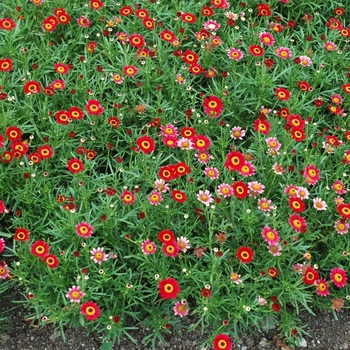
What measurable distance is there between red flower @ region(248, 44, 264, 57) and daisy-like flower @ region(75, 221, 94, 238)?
6.07 feet

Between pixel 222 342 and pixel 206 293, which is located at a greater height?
pixel 206 293

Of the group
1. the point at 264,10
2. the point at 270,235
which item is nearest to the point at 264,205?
the point at 270,235

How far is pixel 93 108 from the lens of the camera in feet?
12.3

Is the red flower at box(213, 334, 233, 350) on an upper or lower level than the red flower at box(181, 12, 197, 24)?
lower

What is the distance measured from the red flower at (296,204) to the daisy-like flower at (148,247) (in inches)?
32.6

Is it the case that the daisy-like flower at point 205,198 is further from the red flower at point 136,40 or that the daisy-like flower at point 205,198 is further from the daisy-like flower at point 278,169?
the red flower at point 136,40

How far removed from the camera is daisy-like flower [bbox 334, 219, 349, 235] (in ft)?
11.1

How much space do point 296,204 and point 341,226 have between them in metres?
0.30

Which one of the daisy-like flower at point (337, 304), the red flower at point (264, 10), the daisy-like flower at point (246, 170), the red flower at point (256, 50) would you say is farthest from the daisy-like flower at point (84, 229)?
the red flower at point (264, 10)

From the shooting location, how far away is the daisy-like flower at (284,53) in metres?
4.31

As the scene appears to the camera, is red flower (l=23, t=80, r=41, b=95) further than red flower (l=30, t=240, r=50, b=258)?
Yes

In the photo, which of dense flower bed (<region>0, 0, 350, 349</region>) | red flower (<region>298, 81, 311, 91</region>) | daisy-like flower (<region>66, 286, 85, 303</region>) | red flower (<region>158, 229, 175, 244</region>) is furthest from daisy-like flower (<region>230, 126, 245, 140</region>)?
daisy-like flower (<region>66, 286, 85, 303</region>)

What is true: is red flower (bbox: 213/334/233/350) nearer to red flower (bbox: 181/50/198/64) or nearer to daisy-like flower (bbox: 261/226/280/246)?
daisy-like flower (bbox: 261/226/280/246)

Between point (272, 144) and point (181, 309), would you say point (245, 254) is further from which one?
point (272, 144)
